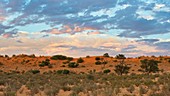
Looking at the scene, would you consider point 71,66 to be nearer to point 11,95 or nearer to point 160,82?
point 160,82

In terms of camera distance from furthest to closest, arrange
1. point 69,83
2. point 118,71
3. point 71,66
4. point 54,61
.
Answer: point 54,61 < point 71,66 < point 118,71 < point 69,83

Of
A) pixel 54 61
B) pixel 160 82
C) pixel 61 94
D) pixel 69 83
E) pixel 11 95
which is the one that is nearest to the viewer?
pixel 11 95

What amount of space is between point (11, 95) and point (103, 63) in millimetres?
57990

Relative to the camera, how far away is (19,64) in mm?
84938

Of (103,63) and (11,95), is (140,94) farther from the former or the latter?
(103,63)

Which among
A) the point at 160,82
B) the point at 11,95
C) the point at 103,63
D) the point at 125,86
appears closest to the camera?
the point at 11,95

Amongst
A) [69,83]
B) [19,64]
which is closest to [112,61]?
[19,64]

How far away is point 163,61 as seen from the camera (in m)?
81.4

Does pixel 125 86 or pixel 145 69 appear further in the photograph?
pixel 145 69

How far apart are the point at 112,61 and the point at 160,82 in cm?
5270

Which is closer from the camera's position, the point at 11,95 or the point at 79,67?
the point at 11,95

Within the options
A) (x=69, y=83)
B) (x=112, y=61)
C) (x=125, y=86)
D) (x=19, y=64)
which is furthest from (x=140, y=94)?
(x=19, y=64)

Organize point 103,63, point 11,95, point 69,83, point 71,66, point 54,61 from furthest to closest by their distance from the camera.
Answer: point 54,61
point 103,63
point 71,66
point 69,83
point 11,95

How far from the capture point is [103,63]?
3145 inches
